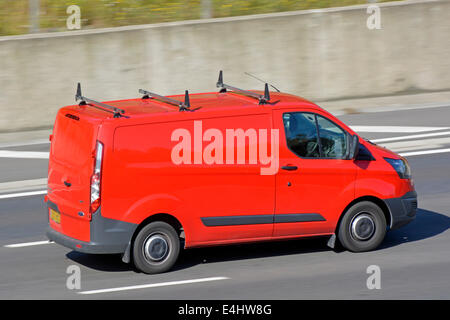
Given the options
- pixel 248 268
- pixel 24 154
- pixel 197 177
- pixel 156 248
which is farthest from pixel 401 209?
pixel 24 154

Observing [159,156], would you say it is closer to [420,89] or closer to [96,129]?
[96,129]

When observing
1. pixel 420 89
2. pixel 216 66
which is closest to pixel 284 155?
pixel 216 66

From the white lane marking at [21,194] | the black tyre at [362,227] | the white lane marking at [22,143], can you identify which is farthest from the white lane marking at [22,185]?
the black tyre at [362,227]

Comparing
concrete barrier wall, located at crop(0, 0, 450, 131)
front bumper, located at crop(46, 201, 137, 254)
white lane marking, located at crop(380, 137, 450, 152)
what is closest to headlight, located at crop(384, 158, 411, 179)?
front bumper, located at crop(46, 201, 137, 254)

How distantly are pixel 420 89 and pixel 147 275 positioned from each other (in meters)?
11.0

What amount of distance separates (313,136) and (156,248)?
2150 mm

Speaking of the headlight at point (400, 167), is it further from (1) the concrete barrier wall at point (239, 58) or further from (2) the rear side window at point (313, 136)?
(1) the concrete barrier wall at point (239, 58)

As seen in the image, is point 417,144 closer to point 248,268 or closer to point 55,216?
point 248,268

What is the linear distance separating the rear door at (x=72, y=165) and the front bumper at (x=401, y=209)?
3473 millimetres

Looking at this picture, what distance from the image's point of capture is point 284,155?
925cm

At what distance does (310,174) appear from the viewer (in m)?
9.39

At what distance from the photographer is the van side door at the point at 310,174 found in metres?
9.30

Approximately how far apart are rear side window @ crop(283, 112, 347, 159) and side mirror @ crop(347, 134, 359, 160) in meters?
0.07

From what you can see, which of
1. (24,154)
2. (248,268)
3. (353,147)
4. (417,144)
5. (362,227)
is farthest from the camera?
(417,144)
